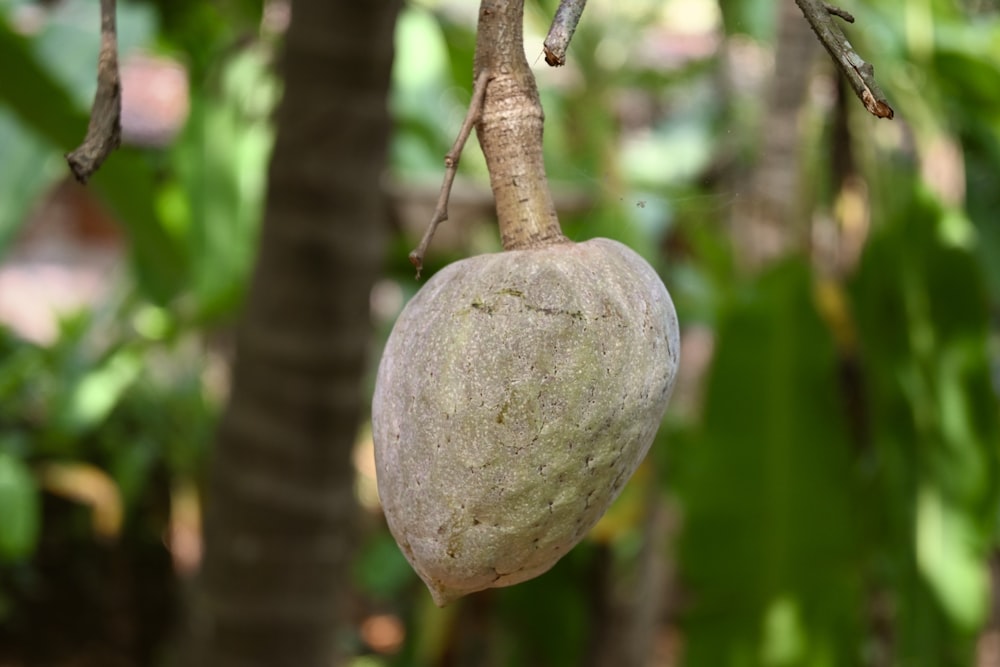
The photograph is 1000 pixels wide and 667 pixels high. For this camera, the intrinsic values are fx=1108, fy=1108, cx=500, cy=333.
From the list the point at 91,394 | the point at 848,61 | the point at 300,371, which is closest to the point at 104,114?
the point at 848,61

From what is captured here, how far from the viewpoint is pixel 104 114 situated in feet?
1.08

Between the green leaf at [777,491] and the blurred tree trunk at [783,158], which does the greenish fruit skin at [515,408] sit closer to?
the green leaf at [777,491]

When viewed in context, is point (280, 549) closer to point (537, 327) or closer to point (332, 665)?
point (332, 665)

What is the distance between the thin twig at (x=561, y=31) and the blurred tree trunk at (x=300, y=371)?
0.86 m

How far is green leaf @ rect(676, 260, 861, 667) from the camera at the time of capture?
1314mm

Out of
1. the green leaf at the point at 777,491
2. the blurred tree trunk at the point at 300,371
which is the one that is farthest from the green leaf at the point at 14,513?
the green leaf at the point at 777,491

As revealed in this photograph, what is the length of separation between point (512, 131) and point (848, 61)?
96 millimetres

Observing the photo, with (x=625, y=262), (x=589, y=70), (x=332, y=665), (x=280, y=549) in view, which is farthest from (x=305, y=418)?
(x=589, y=70)

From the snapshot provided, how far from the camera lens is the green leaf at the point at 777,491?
1314mm

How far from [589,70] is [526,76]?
2.58m

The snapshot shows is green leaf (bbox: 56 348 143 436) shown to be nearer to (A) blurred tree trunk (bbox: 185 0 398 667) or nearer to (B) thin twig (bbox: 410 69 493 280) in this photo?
(A) blurred tree trunk (bbox: 185 0 398 667)

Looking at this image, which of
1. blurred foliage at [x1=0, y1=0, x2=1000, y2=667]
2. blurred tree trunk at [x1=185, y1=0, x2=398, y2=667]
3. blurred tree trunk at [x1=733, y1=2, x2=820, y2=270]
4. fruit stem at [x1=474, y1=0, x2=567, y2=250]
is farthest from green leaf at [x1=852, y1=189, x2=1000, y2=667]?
fruit stem at [x1=474, y1=0, x2=567, y2=250]

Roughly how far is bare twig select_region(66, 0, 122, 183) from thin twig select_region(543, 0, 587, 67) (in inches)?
5.4

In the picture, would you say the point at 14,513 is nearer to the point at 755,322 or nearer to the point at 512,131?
the point at 755,322
